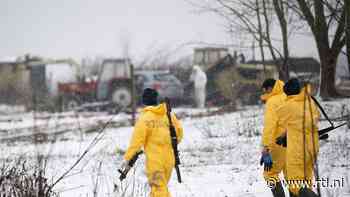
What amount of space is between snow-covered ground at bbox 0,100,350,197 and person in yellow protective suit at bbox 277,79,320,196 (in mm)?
515

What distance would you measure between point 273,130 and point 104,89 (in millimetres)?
21261

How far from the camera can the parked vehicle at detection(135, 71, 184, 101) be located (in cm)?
2512

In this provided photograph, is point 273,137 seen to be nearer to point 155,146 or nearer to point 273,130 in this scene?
point 273,130

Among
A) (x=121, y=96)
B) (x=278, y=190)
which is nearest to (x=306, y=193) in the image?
(x=278, y=190)

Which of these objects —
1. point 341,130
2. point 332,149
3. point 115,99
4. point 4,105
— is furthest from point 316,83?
point 4,105

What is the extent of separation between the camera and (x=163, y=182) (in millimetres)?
5328

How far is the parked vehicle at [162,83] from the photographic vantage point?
25125 millimetres

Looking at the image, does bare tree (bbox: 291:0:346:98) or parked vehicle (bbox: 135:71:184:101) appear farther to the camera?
parked vehicle (bbox: 135:71:184:101)

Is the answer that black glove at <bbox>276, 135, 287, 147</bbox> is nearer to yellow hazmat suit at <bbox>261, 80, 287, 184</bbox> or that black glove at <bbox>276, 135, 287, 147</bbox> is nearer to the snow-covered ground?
yellow hazmat suit at <bbox>261, 80, 287, 184</bbox>

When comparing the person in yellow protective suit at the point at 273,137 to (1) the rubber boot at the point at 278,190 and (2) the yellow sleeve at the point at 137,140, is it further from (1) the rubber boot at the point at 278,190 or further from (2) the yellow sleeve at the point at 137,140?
(2) the yellow sleeve at the point at 137,140

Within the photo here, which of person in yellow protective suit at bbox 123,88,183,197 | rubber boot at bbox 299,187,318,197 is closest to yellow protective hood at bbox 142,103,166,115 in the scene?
person in yellow protective suit at bbox 123,88,183,197

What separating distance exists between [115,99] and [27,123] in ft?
16.5

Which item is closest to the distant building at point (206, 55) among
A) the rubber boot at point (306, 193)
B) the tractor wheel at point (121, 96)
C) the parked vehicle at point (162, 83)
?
the parked vehicle at point (162, 83)

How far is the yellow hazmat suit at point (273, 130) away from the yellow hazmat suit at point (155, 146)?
117 cm
